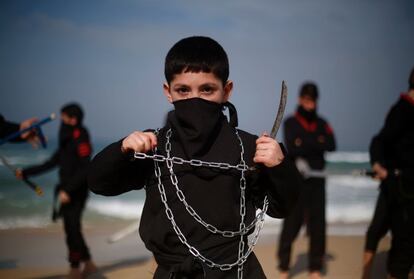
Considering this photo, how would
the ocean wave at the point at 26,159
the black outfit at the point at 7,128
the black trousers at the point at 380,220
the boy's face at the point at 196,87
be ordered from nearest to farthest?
the boy's face at the point at 196,87, the black trousers at the point at 380,220, the black outfit at the point at 7,128, the ocean wave at the point at 26,159

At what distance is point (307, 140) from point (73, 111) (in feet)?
9.38

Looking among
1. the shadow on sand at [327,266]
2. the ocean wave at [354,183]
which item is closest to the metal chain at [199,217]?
the shadow on sand at [327,266]

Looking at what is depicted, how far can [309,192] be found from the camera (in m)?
5.64

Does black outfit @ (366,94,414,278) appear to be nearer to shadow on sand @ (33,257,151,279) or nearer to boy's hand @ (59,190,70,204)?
boy's hand @ (59,190,70,204)

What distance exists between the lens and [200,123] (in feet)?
6.16

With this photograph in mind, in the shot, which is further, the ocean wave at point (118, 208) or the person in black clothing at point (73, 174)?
the ocean wave at point (118, 208)

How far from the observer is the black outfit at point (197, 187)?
6.12 feet

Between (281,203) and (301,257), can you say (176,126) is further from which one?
(301,257)

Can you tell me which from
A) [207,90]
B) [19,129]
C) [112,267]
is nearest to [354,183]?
[112,267]

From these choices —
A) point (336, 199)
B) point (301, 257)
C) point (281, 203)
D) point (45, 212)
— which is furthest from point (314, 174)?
point (336, 199)

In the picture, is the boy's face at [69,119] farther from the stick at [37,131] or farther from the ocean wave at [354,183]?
the ocean wave at [354,183]

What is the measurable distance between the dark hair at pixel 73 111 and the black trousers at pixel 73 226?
3.32 feet

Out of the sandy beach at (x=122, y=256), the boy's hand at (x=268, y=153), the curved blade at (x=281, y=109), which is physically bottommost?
the sandy beach at (x=122, y=256)

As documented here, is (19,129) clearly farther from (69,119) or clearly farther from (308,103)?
(308,103)
